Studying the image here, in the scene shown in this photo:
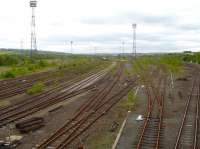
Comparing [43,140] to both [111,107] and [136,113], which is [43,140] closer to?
[136,113]

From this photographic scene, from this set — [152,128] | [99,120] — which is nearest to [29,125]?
[99,120]

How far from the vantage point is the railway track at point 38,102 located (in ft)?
77.5

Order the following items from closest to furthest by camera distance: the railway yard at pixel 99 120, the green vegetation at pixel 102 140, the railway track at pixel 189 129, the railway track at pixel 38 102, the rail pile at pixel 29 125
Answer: the green vegetation at pixel 102 140
the railway track at pixel 189 129
the railway yard at pixel 99 120
the rail pile at pixel 29 125
the railway track at pixel 38 102

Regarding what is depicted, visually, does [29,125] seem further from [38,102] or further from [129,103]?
[129,103]

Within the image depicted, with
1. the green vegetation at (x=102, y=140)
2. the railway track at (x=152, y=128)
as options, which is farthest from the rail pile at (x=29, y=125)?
the railway track at (x=152, y=128)

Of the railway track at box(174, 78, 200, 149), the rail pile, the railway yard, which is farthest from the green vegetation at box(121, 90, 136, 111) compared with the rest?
the rail pile

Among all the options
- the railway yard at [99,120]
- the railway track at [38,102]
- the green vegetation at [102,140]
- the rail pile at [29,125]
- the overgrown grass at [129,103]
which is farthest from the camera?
the overgrown grass at [129,103]

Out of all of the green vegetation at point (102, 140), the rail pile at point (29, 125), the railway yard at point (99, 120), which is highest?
the rail pile at point (29, 125)

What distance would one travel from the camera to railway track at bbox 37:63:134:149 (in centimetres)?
1746

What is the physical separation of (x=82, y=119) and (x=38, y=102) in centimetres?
785

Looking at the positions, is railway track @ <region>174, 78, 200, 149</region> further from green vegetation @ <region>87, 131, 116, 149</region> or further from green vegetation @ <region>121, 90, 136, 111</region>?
green vegetation @ <region>121, 90, 136, 111</region>

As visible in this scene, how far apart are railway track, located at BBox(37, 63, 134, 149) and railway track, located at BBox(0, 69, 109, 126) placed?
254 centimetres

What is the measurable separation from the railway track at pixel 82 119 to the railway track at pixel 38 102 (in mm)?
2543

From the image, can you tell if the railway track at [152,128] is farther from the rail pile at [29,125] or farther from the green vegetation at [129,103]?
the rail pile at [29,125]
